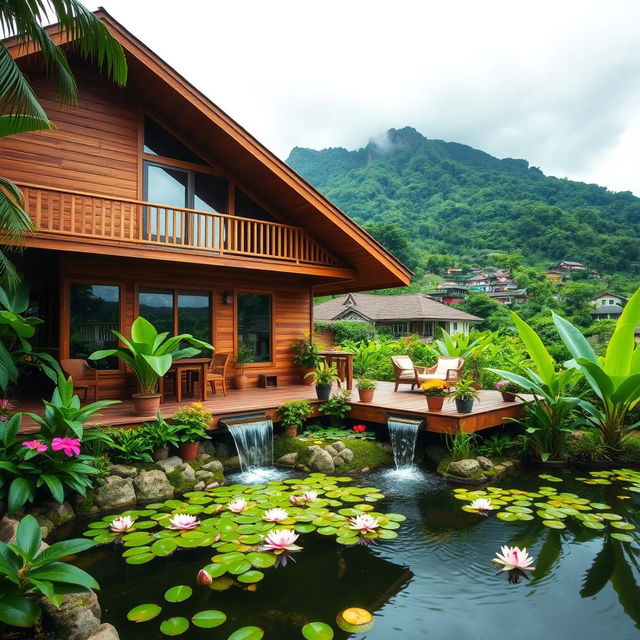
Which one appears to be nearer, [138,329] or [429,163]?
[138,329]

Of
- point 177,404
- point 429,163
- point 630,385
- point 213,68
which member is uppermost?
point 213,68

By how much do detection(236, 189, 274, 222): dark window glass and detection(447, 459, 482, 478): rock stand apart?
222 inches

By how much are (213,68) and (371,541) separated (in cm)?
7440

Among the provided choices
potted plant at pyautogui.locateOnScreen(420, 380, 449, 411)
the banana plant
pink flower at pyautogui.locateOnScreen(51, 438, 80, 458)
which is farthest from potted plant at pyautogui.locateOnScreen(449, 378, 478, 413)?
pink flower at pyautogui.locateOnScreen(51, 438, 80, 458)

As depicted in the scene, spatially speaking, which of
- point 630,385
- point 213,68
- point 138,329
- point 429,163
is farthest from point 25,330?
point 213,68

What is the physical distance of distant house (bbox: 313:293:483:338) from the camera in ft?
99.6

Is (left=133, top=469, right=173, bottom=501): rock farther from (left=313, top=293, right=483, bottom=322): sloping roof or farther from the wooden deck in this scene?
(left=313, top=293, right=483, bottom=322): sloping roof

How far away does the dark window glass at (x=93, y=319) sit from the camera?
737 centimetres

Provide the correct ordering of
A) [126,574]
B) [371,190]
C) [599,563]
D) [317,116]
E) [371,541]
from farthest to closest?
1. [317,116]
2. [371,190]
3. [371,541]
4. [599,563]
5. [126,574]

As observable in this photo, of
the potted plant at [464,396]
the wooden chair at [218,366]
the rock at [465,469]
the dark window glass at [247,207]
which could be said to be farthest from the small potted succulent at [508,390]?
the dark window glass at [247,207]

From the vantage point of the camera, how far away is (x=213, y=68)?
6612 cm

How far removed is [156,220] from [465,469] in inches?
222

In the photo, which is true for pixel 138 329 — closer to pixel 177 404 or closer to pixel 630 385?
pixel 177 404

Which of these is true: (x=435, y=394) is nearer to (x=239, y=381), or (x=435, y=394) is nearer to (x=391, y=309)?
(x=239, y=381)
